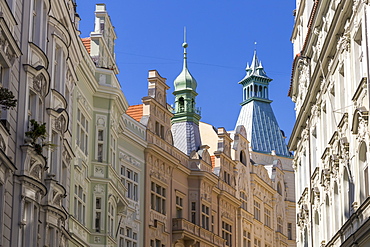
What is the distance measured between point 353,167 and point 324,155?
580cm

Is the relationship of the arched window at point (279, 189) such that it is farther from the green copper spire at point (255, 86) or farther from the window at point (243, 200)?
the green copper spire at point (255, 86)

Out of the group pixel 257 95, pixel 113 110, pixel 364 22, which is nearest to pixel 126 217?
pixel 113 110

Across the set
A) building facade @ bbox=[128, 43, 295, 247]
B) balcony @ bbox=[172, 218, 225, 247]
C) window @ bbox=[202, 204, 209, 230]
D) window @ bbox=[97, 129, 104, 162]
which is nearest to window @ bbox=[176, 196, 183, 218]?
building facade @ bbox=[128, 43, 295, 247]

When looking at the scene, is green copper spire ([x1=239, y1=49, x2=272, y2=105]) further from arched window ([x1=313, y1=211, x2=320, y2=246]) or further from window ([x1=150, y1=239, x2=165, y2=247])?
arched window ([x1=313, y1=211, x2=320, y2=246])

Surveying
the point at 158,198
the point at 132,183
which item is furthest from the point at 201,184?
the point at 132,183

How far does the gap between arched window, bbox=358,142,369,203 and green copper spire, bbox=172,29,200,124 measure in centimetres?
3655

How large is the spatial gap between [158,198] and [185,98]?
13.9 metres

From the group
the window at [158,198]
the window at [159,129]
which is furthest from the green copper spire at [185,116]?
the window at [158,198]

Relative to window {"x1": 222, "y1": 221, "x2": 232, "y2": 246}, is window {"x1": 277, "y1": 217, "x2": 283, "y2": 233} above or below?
above

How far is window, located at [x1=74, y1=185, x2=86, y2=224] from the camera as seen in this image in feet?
113

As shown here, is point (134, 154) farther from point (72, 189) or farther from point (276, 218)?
point (276, 218)

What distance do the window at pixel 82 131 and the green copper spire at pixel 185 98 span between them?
24.0 meters

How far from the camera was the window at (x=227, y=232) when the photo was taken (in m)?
59.9

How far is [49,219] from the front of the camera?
27188 mm
